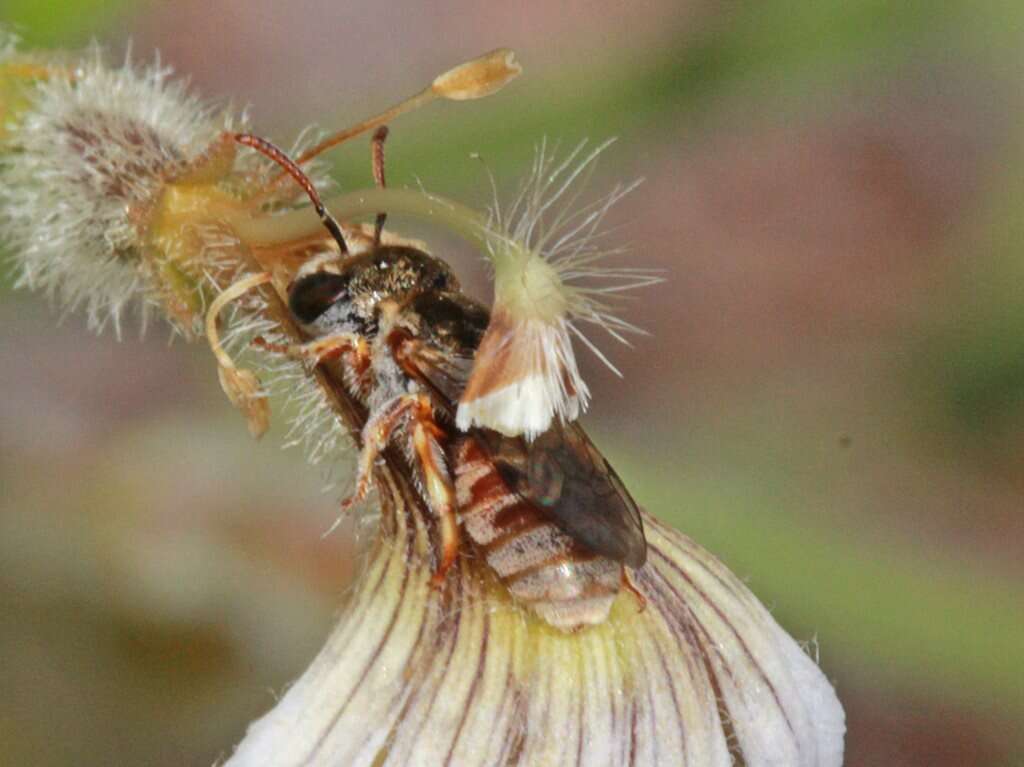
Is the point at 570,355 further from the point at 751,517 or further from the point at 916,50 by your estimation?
the point at 916,50

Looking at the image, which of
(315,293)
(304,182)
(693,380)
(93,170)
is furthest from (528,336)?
(693,380)

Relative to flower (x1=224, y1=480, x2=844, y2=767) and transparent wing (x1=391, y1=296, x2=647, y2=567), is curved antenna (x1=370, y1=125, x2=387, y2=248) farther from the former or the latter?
flower (x1=224, y1=480, x2=844, y2=767)

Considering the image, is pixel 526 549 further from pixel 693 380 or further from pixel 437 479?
pixel 693 380

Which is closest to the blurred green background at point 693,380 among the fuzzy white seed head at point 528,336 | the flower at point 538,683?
the flower at point 538,683

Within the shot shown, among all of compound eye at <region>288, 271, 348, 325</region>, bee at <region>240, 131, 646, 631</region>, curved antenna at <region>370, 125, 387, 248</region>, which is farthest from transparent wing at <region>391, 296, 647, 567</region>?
curved antenna at <region>370, 125, 387, 248</region>

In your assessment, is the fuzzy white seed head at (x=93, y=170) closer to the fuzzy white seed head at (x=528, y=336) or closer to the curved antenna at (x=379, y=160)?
the curved antenna at (x=379, y=160)

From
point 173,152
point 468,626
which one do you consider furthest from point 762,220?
point 468,626
